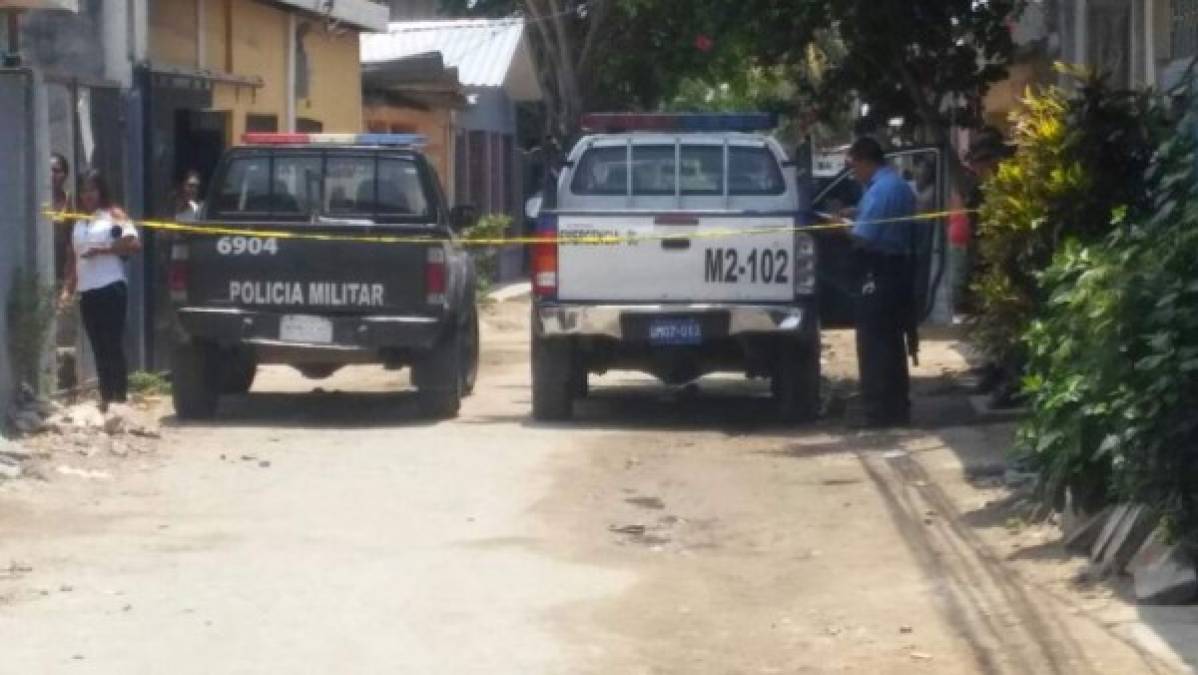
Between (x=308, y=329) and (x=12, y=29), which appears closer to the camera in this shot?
(x=308, y=329)

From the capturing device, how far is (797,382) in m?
16.0

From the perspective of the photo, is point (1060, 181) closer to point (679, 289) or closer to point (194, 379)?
point (679, 289)

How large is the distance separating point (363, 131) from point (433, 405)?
13.4 m

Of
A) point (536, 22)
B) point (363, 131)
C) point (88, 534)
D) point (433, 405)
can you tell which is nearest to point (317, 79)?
point (363, 131)

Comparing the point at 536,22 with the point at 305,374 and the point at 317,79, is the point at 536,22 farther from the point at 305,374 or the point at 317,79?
the point at 305,374

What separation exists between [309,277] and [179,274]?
0.90 metres

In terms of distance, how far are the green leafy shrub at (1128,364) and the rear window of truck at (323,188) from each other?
6.08 m

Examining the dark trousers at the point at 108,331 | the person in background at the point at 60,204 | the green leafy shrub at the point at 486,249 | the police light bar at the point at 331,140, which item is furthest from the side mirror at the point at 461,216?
the green leafy shrub at the point at 486,249

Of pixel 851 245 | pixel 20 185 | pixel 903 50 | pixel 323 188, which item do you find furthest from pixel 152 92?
pixel 851 245

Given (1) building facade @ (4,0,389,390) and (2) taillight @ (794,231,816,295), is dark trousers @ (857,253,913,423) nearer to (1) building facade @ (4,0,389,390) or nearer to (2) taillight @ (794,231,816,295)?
(2) taillight @ (794,231,816,295)

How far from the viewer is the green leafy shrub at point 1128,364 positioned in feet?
30.4

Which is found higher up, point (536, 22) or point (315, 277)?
point (536, 22)

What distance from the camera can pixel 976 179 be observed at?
56.1 ft

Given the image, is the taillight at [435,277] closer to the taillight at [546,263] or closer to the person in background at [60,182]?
the taillight at [546,263]
